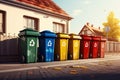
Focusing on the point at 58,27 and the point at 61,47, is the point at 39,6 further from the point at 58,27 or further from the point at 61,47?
the point at 61,47

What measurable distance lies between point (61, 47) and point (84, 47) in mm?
2372

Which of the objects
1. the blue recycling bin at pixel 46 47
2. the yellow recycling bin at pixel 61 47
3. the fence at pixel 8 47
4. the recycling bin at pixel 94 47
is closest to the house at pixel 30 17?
the fence at pixel 8 47

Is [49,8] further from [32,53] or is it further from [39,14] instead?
[32,53]

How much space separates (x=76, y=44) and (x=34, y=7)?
12.7 ft


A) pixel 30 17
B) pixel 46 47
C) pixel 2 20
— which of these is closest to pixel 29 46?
pixel 46 47

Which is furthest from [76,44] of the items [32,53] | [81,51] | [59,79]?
[59,79]

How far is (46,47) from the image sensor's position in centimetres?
1374

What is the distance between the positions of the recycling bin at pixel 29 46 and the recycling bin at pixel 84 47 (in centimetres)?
424

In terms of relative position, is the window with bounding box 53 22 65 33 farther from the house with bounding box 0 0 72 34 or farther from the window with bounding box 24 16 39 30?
the window with bounding box 24 16 39 30

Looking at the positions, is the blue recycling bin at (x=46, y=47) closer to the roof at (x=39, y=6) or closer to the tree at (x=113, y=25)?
the roof at (x=39, y=6)

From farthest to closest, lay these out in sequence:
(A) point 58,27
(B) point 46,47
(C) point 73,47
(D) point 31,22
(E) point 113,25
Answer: (E) point 113,25, (A) point 58,27, (D) point 31,22, (C) point 73,47, (B) point 46,47

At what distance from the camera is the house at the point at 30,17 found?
15.4 metres

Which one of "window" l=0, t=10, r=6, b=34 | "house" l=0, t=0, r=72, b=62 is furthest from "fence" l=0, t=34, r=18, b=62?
"window" l=0, t=10, r=6, b=34

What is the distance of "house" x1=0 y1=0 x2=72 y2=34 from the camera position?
50.7 ft
